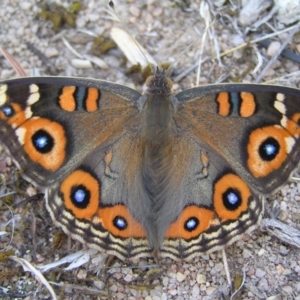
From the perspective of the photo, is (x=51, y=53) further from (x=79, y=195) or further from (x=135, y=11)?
(x=79, y=195)

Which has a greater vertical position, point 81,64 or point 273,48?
point 273,48

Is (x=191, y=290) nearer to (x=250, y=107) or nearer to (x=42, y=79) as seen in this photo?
(x=250, y=107)

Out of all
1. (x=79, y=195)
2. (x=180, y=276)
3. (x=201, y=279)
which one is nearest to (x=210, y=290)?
(x=201, y=279)

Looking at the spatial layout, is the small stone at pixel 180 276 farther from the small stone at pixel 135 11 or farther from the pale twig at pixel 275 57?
the small stone at pixel 135 11

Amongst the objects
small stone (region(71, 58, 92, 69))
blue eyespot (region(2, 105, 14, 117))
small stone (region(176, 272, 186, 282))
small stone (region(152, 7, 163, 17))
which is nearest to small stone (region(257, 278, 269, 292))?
small stone (region(176, 272, 186, 282))

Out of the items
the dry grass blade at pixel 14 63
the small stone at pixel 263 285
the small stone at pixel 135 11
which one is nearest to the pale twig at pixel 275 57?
the small stone at pixel 135 11

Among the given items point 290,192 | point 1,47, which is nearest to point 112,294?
point 290,192
